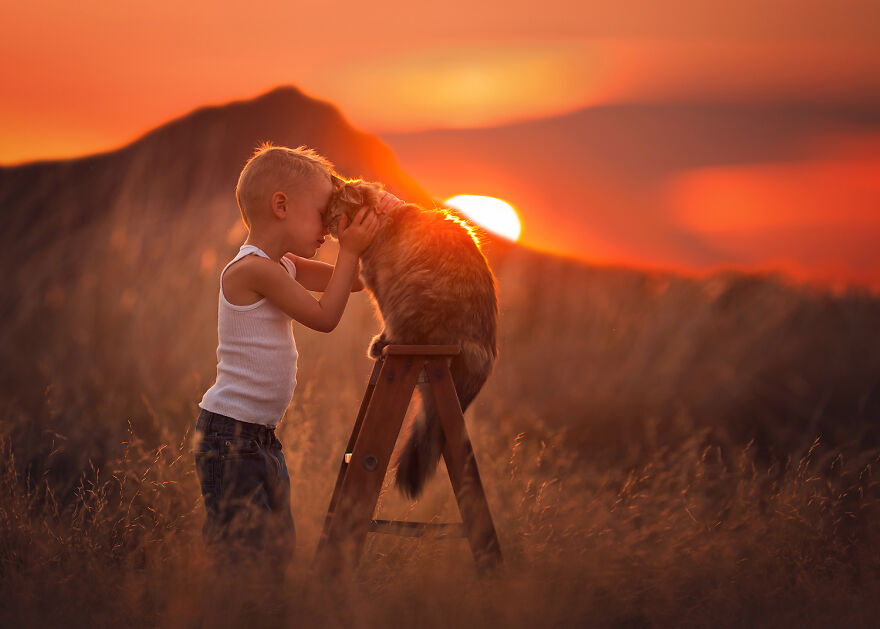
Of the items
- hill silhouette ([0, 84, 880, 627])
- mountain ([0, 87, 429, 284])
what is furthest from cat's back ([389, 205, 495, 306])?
mountain ([0, 87, 429, 284])

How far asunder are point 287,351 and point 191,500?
110cm

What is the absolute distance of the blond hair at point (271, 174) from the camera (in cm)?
246

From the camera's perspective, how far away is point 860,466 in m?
3.60

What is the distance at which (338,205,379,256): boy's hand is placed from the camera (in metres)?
2.35

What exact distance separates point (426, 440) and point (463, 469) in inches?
6.3

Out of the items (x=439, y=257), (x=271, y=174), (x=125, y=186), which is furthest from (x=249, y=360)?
(x=125, y=186)

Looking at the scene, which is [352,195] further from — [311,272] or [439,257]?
[311,272]

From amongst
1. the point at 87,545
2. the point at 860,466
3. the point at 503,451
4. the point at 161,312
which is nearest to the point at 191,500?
the point at 87,545

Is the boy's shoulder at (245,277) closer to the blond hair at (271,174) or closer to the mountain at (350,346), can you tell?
the blond hair at (271,174)

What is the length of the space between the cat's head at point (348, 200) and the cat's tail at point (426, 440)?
2.05ft

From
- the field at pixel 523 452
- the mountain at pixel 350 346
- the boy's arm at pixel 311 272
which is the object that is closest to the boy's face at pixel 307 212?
the boy's arm at pixel 311 272

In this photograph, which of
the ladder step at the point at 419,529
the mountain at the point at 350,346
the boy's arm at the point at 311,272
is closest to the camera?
the ladder step at the point at 419,529

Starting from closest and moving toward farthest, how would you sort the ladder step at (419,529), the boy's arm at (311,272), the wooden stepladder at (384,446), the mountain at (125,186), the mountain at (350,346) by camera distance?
the wooden stepladder at (384,446)
the ladder step at (419,529)
the boy's arm at (311,272)
the mountain at (350,346)
the mountain at (125,186)

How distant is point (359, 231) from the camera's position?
2.35 meters
